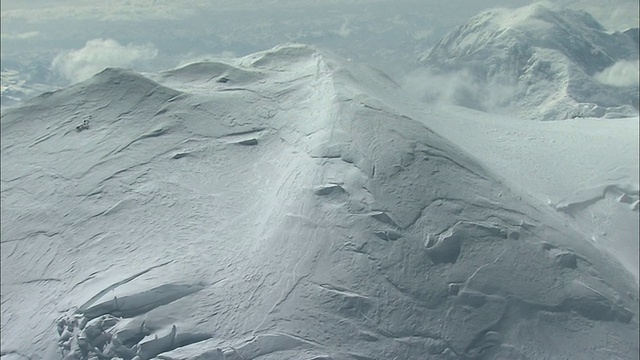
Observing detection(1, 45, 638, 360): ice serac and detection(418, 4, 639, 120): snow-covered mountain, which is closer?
detection(1, 45, 638, 360): ice serac

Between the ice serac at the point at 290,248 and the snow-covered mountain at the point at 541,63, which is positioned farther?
the snow-covered mountain at the point at 541,63

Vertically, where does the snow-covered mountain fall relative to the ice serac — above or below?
below

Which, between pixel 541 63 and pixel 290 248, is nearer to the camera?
pixel 290 248

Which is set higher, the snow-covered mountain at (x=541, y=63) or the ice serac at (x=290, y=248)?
the ice serac at (x=290, y=248)

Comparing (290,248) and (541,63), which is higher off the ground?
(290,248)
